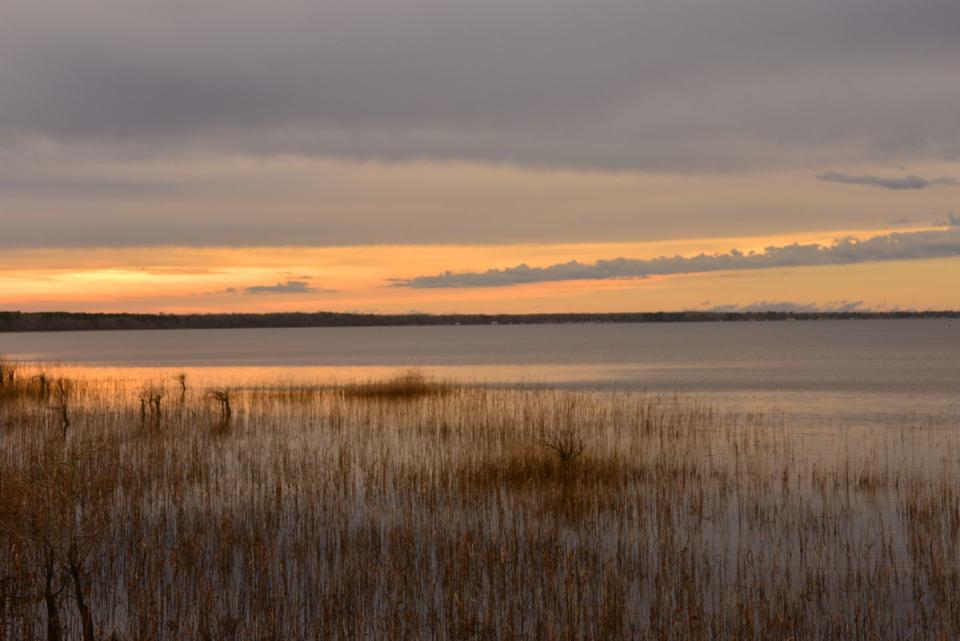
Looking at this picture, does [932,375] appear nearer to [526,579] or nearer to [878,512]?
[878,512]

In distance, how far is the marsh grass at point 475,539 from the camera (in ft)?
29.1

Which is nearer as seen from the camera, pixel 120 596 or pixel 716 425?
pixel 120 596

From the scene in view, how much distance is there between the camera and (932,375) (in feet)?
180

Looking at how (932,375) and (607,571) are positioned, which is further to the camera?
(932,375)

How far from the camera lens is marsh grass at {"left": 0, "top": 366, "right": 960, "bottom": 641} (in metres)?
8.86

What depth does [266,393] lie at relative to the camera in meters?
35.8

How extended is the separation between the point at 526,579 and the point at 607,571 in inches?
39.4

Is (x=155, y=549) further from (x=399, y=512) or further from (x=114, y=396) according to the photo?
(x=114, y=396)

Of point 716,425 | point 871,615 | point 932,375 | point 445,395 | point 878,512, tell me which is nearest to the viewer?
point 871,615

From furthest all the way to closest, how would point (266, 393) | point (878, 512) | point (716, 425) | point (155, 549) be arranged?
point (266, 393), point (716, 425), point (878, 512), point (155, 549)

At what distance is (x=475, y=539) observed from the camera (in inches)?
454

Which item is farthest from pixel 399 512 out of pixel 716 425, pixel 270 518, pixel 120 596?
pixel 716 425

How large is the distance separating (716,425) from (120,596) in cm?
1970

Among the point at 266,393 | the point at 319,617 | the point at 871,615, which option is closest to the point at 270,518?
the point at 319,617
